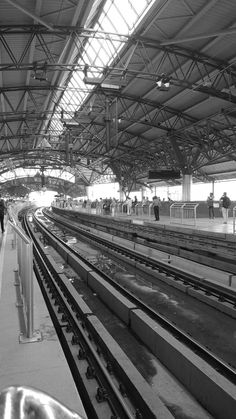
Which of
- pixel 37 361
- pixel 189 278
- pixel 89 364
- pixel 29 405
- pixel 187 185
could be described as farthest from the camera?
pixel 187 185

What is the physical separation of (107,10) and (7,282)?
13.2 meters

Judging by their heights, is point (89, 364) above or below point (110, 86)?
below

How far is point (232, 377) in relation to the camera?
5.05 m

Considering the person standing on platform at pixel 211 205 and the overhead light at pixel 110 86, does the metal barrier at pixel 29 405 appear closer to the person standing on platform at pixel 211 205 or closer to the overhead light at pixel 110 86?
the overhead light at pixel 110 86

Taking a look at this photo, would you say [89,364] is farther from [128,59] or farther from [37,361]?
[128,59]

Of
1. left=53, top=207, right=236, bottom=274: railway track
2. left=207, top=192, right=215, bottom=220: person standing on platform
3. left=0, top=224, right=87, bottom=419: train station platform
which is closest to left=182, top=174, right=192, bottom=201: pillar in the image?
left=207, top=192, right=215, bottom=220: person standing on platform

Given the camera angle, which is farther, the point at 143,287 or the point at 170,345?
the point at 143,287

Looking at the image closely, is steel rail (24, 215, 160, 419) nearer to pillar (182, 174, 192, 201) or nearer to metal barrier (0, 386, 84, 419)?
metal barrier (0, 386, 84, 419)

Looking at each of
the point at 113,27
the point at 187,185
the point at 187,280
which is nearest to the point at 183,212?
the point at 187,185

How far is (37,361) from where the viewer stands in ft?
13.9

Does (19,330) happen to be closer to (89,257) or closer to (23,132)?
(89,257)

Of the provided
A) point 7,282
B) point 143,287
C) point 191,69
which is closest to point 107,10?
point 191,69

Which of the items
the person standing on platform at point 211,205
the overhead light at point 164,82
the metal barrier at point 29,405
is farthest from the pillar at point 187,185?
the metal barrier at point 29,405

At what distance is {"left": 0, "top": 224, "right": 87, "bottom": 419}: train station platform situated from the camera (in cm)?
363
